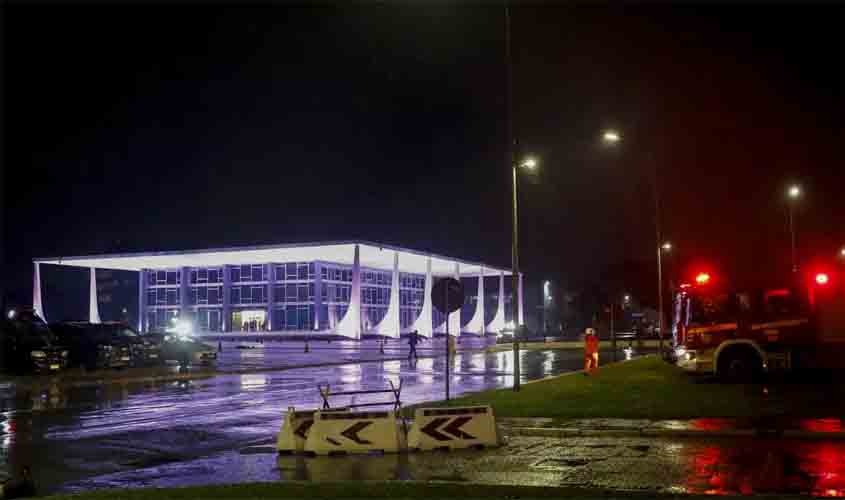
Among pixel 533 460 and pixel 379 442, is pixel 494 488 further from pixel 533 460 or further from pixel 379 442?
pixel 379 442

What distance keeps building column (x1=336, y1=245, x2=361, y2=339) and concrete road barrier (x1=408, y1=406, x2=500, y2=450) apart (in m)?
74.6

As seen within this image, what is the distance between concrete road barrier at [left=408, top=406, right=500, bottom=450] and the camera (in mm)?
13000

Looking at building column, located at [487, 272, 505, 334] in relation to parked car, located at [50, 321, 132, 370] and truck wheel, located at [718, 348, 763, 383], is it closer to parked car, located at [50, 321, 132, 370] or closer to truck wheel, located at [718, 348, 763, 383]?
parked car, located at [50, 321, 132, 370]

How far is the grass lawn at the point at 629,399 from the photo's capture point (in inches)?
633

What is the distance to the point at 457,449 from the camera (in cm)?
1298

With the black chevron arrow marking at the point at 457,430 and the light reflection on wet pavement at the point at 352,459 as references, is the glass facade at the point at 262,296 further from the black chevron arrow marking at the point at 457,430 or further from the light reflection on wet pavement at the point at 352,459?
the black chevron arrow marking at the point at 457,430

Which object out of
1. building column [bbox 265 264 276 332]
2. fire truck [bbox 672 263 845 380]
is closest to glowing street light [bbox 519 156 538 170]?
fire truck [bbox 672 263 845 380]

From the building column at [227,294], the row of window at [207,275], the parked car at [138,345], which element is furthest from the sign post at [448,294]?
the row of window at [207,275]

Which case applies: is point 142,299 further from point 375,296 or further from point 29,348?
point 29,348

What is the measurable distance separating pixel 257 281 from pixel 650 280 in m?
47.6

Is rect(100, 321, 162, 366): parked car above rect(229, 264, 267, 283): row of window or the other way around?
the other way around

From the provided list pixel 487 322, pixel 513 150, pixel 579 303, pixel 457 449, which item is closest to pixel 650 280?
pixel 579 303

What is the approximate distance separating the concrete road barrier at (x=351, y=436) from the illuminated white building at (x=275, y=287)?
73324 mm

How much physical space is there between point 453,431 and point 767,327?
41.4ft
